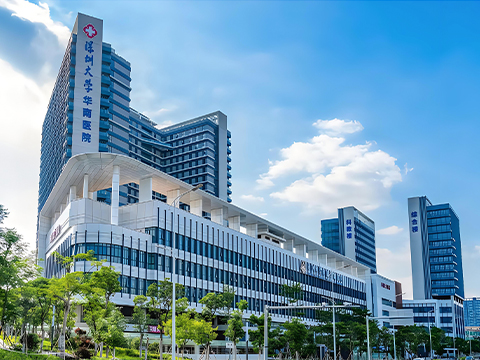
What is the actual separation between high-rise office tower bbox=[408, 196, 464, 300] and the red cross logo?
422 feet

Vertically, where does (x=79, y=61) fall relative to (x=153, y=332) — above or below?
above

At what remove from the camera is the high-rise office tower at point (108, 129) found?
109m

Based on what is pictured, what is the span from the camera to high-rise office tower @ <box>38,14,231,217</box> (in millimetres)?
108688

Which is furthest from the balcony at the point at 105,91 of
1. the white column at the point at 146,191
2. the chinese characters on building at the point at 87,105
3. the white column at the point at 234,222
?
the white column at the point at 146,191

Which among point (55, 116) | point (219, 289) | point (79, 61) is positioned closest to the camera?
point (219, 289)

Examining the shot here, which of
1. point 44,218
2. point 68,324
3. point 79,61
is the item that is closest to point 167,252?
point 68,324

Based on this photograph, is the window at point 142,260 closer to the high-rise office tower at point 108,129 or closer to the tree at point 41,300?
the tree at point 41,300

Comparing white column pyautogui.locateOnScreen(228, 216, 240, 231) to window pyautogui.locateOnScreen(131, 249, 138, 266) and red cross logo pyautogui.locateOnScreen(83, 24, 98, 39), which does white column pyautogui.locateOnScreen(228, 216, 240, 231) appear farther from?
red cross logo pyautogui.locateOnScreen(83, 24, 98, 39)

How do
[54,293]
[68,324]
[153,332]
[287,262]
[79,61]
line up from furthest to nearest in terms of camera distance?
[79,61] → [287,262] → [153,332] → [68,324] → [54,293]

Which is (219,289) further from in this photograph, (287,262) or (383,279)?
(383,279)

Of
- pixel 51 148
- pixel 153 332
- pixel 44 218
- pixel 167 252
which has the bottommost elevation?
pixel 153 332

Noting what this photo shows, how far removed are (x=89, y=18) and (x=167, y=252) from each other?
67.6m

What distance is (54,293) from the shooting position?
1676 inches

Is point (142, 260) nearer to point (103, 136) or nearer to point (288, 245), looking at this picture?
point (288, 245)
